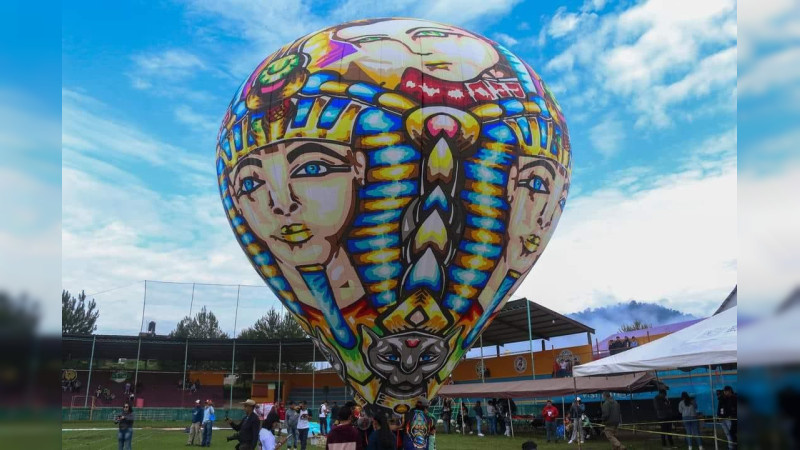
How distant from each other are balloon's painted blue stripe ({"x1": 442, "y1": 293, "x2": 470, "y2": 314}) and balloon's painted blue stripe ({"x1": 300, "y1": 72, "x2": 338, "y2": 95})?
4064mm

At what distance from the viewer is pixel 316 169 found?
10.3 metres

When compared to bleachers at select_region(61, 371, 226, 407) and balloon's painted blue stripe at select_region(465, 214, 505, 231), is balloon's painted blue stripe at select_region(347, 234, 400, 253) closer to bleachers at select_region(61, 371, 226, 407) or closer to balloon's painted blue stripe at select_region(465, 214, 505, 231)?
balloon's painted blue stripe at select_region(465, 214, 505, 231)

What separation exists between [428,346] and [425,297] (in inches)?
35.1

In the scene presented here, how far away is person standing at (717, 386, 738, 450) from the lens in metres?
10.4

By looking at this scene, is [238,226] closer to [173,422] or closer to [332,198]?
[332,198]

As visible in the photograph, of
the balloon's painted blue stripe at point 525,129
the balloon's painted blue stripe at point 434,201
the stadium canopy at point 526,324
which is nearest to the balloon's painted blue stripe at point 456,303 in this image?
the balloon's painted blue stripe at point 434,201

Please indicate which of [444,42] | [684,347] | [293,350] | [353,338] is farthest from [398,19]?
[293,350]

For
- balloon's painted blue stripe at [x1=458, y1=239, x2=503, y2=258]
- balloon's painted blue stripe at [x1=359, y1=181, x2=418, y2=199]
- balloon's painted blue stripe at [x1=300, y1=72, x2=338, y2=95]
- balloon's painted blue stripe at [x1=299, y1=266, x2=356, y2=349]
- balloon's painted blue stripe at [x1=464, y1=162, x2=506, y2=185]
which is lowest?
balloon's painted blue stripe at [x1=299, y1=266, x2=356, y2=349]

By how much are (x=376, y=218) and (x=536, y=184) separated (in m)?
2.98

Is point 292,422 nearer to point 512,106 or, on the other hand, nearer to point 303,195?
point 303,195

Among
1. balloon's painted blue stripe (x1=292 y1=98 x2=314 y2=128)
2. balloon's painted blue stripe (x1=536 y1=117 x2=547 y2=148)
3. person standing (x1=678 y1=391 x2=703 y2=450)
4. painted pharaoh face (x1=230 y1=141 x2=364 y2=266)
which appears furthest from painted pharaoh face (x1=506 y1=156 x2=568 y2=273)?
person standing (x1=678 y1=391 x2=703 y2=450)

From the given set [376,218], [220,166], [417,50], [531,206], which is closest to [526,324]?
[531,206]

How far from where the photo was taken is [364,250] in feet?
33.7

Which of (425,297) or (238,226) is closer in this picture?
(425,297)
